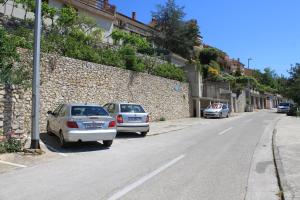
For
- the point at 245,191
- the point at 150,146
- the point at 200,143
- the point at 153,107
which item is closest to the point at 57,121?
the point at 150,146

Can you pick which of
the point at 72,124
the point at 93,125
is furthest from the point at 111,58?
Result: the point at 72,124

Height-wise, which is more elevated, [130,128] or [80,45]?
[80,45]

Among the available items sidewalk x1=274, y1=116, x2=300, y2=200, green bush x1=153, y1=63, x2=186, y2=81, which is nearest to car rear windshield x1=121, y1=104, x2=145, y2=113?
sidewalk x1=274, y1=116, x2=300, y2=200

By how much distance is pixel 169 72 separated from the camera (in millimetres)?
34812

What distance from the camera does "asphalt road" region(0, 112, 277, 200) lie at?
7293 millimetres

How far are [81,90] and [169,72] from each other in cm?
1437

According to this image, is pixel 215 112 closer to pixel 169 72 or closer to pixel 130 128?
pixel 169 72

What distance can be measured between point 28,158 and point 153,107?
1919 cm

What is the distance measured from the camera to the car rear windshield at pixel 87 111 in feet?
45.1

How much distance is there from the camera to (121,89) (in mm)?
25984

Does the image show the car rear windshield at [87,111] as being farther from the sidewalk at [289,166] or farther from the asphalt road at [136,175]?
the sidewalk at [289,166]

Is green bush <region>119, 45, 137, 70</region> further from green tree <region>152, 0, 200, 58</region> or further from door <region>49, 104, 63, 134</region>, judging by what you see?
green tree <region>152, 0, 200, 58</region>

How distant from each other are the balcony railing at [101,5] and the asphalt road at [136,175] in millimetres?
25813

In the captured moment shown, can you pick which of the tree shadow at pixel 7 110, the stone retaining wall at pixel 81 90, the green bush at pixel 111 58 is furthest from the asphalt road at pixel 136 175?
the green bush at pixel 111 58
